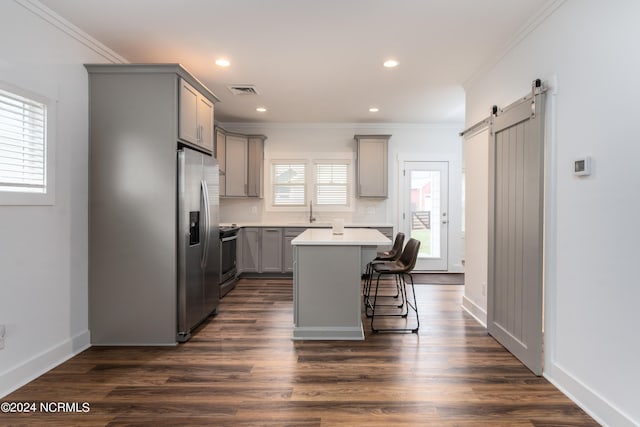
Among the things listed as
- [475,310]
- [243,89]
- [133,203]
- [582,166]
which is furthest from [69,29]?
[475,310]

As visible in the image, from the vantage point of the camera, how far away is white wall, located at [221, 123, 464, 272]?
20.1 ft

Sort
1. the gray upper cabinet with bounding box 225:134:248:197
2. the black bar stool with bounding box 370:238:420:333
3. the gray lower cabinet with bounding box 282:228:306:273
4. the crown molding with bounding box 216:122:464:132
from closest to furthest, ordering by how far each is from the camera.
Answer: the black bar stool with bounding box 370:238:420:333
the gray lower cabinet with bounding box 282:228:306:273
the gray upper cabinet with bounding box 225:134:248:197
the crown molding with bounding box 216:122:464:132

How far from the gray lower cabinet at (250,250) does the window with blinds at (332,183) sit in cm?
129

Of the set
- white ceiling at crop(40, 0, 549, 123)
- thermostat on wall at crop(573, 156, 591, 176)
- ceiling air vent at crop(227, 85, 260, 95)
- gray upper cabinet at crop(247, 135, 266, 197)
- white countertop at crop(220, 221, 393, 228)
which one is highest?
Result: ceiling air vent at crop(227, 85, 260, 95)

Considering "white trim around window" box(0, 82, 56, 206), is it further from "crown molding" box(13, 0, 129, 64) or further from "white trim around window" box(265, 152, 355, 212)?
"white trim around window" box(265, 152, 355, 212)

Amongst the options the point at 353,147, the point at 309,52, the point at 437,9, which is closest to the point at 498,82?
the point at 437,9

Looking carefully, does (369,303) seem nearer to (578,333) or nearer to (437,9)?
(578,333)

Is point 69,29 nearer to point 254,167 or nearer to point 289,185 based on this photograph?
point 254,167

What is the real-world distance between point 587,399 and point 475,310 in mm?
1676

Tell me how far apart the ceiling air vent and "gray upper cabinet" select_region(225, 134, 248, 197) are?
138 centimetres

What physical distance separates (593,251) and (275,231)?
4.31 m

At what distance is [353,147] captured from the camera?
6.11 m

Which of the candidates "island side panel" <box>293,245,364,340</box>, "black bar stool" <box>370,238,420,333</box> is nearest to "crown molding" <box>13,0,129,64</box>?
"island side panel" <box>293,245,364,340</box>

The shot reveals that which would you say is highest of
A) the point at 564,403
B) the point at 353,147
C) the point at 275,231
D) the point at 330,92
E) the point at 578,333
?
the point at 330,92
